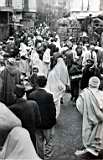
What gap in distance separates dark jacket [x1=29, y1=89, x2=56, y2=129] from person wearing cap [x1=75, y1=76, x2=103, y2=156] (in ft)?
4.77

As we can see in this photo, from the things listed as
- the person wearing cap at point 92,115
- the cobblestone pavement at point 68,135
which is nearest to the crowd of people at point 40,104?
the person wearing cap at point 92,115

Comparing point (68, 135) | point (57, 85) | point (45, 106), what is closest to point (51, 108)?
point (45, 106)

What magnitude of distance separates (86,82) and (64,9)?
4534 centimetres

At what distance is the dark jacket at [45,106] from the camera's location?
335 inches

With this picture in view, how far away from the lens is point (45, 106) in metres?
8.59

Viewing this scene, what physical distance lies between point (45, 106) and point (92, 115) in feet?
5.85

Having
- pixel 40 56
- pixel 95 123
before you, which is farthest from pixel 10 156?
pixel 40 56

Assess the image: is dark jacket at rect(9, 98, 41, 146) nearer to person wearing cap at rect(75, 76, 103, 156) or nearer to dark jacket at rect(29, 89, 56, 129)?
dark jacket at rect(29, 89, 56, 129)

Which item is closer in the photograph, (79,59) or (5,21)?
(79,59)

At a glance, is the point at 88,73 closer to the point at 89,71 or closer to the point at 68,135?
the point at 89,71

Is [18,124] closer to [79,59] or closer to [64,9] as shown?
[79,59]

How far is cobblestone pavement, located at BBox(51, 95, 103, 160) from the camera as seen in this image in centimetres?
1041

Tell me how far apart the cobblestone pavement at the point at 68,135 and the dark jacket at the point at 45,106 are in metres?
1.58

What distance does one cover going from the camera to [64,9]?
194ft
